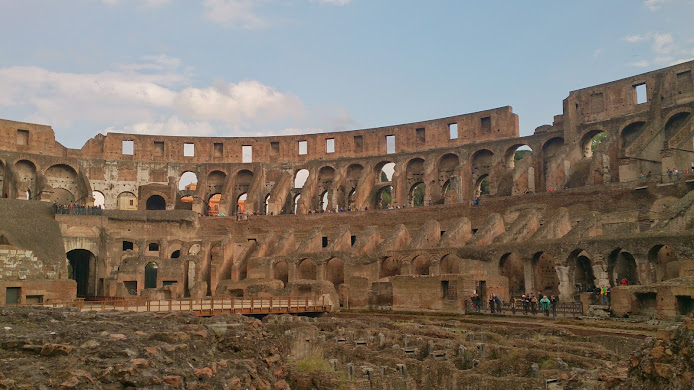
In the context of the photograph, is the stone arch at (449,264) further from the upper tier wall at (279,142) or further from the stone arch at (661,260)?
the upper tier wall at (279,142)

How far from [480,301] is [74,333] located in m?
20.7

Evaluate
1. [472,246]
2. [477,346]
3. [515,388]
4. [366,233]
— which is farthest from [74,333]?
[366,233]

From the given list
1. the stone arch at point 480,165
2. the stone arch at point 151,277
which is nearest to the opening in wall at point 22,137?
the stone arch at point 151,277

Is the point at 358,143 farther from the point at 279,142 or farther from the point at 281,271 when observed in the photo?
the point at 281,271

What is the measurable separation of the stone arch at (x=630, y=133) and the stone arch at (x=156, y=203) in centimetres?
3555

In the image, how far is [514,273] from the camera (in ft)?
108

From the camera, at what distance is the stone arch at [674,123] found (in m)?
38.4

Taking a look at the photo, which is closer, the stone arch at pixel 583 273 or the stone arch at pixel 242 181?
the stone arch at pixel 583 273

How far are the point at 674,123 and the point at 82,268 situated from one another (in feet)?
126

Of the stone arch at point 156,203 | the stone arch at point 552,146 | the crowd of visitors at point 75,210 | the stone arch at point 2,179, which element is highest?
the stone arch at point 552,146

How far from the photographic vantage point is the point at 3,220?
36188 millimetres

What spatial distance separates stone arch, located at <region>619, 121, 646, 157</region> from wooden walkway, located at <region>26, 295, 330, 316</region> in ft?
73.8

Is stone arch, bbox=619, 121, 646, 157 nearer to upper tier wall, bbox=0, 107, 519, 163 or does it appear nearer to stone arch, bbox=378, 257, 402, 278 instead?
upper tier wall, bbox=0, 107, 519, 163

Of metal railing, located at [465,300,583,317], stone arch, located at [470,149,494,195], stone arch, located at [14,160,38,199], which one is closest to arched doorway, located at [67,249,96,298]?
stone arch, located at [14,160,38,199]
